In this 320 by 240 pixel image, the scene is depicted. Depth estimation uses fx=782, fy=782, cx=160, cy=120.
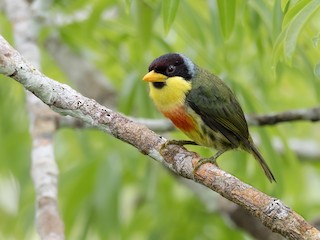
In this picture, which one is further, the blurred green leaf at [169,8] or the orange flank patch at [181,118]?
the orange flank patch at [181,118]

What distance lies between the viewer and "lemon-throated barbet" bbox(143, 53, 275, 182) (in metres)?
3.45

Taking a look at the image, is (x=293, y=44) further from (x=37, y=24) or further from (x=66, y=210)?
(x=66, y=210)

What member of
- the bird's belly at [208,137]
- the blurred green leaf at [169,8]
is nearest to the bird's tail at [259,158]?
the bird's belly at [208,137]

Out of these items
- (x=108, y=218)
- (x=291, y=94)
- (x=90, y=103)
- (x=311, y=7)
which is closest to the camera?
(x=311, y=7)

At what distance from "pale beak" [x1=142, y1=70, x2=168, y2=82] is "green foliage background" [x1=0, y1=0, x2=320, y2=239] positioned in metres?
0.36

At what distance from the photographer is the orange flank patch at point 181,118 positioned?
3.42 metres

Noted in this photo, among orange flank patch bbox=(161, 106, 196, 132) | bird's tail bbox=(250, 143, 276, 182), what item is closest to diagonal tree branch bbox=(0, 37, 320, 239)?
orange flank patch bbox=(161, 106, 196, 132)

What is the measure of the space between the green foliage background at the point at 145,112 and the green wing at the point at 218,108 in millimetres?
345

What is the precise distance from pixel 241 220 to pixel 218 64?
983 mm

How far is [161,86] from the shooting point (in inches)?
139

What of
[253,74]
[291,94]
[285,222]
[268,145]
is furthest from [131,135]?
[291,94]

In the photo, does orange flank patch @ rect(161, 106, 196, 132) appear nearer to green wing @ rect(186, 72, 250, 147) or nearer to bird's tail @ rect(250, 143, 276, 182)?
green wing @ rect(186, 72, 250, 147)

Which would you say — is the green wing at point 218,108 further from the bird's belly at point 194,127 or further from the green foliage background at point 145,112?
the green foliage background at point 145,112

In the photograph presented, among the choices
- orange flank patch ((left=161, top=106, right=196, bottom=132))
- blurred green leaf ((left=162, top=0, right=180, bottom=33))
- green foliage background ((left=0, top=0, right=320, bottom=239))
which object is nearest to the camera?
blurred green leaf ((left=162, top=0, right=180, bottom=33))
